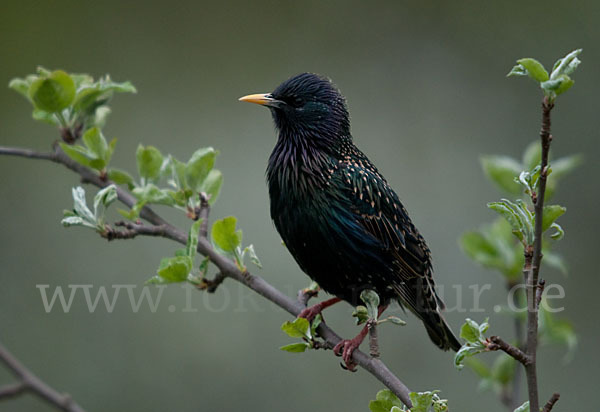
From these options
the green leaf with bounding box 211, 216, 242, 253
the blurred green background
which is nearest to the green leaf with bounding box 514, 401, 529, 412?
the green leaf with bounding box 211, 216, 242, 253

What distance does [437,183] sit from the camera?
585cm

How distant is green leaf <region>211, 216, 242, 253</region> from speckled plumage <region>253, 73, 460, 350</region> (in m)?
0.45

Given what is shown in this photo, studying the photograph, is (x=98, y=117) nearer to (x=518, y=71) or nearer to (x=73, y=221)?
Result: (x=73, y=221)

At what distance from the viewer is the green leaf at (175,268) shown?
98.0 inches

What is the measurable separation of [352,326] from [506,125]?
250cm

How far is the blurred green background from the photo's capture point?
5062 mm

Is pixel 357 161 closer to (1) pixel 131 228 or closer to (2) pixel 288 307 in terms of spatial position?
(2) pixel 288 307

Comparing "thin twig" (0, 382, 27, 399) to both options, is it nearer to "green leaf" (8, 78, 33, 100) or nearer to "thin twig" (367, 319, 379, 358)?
"thin twig" (367, 319, 379, 358)

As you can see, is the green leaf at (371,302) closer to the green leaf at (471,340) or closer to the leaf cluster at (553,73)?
the green leaf at (471,340)

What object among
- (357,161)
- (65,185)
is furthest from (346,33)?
(357,161)

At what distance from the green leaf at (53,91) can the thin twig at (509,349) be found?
6.16 feet

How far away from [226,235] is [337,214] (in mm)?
615

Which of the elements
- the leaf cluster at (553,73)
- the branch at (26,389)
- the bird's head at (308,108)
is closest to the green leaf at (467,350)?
the leaf cluster at (553,73)

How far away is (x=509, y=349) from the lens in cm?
182
